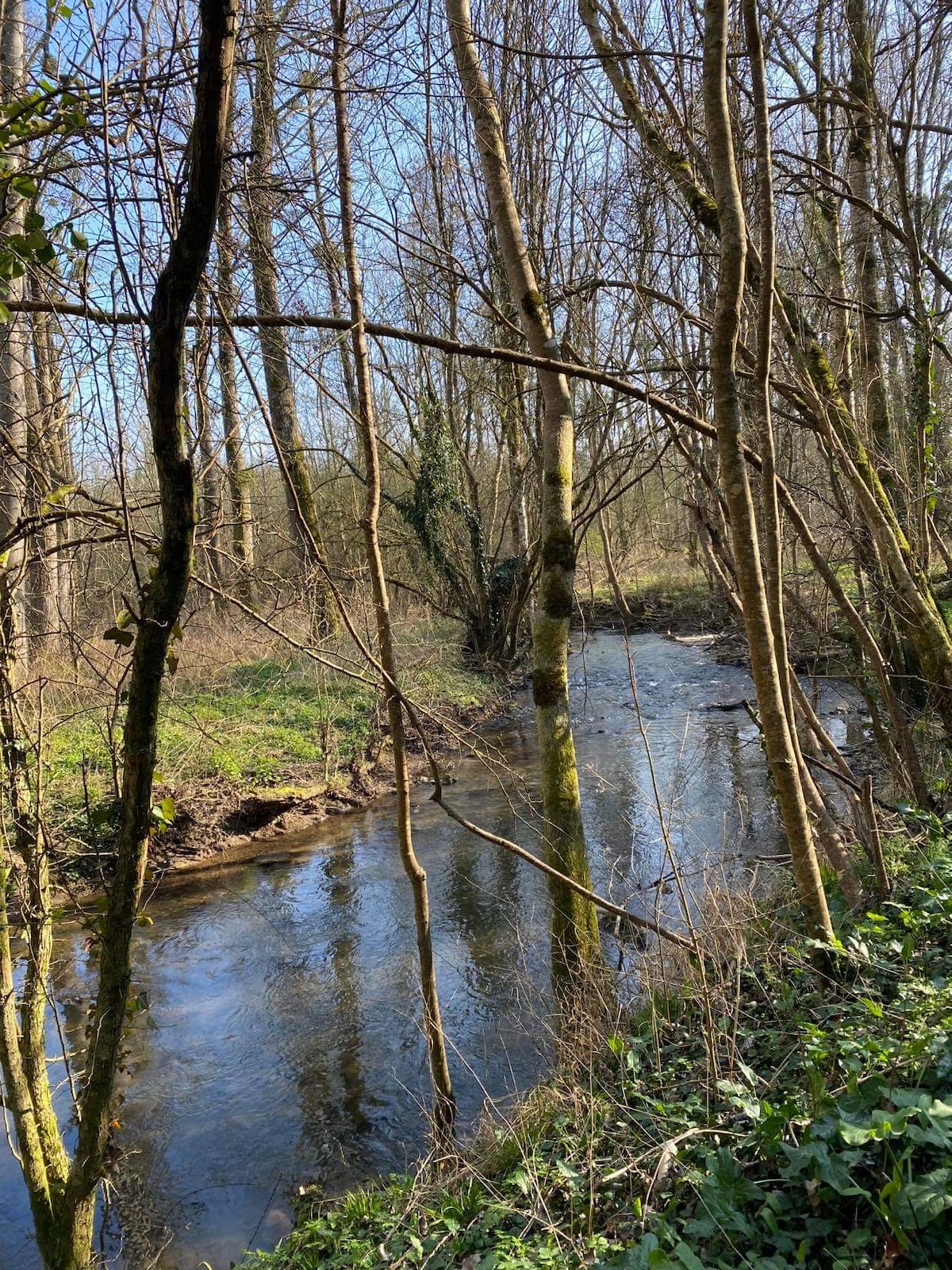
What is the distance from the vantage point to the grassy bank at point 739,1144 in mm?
2044

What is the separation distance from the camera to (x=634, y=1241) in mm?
2350

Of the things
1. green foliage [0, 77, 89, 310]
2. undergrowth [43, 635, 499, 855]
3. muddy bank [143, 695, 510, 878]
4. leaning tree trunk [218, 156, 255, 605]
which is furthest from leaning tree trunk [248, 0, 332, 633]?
muddy bank [143, 695, 510, 878]

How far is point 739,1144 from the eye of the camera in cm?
250

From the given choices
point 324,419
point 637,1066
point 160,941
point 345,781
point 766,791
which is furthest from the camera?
point 324,419

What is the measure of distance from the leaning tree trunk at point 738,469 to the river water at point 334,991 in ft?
3.37

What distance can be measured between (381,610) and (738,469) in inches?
65.3

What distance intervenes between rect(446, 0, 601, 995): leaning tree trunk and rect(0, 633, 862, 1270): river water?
1.24 ft

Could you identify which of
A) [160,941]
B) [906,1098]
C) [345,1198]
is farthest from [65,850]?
[160,941]

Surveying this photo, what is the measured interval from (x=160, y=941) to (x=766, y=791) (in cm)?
617

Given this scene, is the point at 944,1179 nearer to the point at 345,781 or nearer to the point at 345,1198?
the point at 345,1198

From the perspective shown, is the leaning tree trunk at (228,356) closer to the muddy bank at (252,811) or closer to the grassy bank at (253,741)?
the grassy bank at (253,741)

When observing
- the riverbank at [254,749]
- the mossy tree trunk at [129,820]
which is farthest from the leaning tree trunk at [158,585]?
the riverbank at [254,749]

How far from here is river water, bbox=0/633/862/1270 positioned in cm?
417

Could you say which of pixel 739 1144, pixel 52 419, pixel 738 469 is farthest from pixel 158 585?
pixel 739 1144
